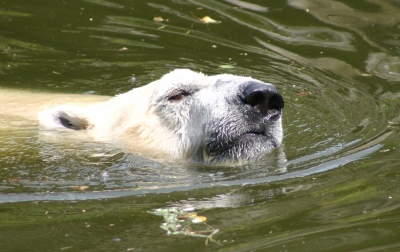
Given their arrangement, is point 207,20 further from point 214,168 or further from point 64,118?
point 214,168

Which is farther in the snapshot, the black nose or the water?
the black nose

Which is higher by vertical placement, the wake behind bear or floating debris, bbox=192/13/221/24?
floating debris, bbox=192/13/221/24

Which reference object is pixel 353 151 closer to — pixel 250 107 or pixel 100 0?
pixel 250 107

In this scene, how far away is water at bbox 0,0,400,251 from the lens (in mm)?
4156

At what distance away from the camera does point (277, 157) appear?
605 cm

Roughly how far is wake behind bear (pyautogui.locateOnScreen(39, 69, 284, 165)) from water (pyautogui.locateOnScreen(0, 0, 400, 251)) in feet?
0.57

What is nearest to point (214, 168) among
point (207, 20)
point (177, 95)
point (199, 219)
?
point (177, 95)

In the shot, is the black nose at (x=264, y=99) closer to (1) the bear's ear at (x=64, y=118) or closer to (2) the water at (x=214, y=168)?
(2) the water at (x=214, y=168)

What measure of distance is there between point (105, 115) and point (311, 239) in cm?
344

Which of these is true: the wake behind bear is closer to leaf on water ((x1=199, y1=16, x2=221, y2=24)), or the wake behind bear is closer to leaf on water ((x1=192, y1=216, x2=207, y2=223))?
leaf on water ((x1=192, y1=216, x2=207, y2=223))

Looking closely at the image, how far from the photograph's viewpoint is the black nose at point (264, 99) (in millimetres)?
5484

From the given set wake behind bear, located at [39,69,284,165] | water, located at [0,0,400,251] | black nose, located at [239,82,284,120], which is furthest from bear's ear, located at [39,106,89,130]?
black nose, located at [239,82,284,120]

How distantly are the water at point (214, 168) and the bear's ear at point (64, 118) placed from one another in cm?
16

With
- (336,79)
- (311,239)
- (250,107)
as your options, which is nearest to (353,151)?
(250,107)
